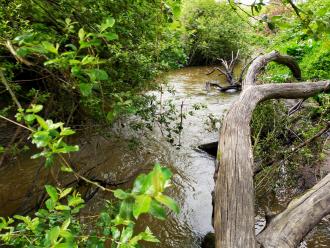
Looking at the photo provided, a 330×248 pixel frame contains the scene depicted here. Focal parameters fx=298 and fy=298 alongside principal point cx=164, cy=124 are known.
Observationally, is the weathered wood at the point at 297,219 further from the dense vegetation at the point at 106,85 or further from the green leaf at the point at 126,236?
the green leaf at the point at 126,236

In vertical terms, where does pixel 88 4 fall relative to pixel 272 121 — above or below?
above

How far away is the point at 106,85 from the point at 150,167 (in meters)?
1.77

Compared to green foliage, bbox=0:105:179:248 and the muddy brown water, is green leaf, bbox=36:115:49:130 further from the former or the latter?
the muddy brown water

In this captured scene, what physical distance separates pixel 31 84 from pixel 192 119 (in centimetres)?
360

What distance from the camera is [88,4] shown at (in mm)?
3041

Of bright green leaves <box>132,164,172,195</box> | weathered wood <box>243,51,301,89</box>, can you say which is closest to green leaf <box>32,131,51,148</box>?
bright green leaves <box>132,164,172,195</box>

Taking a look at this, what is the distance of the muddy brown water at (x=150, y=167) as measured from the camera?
344 cm

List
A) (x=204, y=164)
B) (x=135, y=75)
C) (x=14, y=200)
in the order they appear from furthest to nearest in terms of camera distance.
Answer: (x=204, y=164) < (x=135, y=75) < (x=14, y=200)

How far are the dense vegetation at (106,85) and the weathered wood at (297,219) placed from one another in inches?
44.4

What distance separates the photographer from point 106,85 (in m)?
3.52

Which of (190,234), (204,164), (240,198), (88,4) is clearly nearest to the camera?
(240,198)

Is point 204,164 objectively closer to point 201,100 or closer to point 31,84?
point 31,84

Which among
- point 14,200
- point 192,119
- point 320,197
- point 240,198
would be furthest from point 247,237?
point 192,119

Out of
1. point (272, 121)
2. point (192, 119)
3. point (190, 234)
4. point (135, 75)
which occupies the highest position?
point (135, 75)
